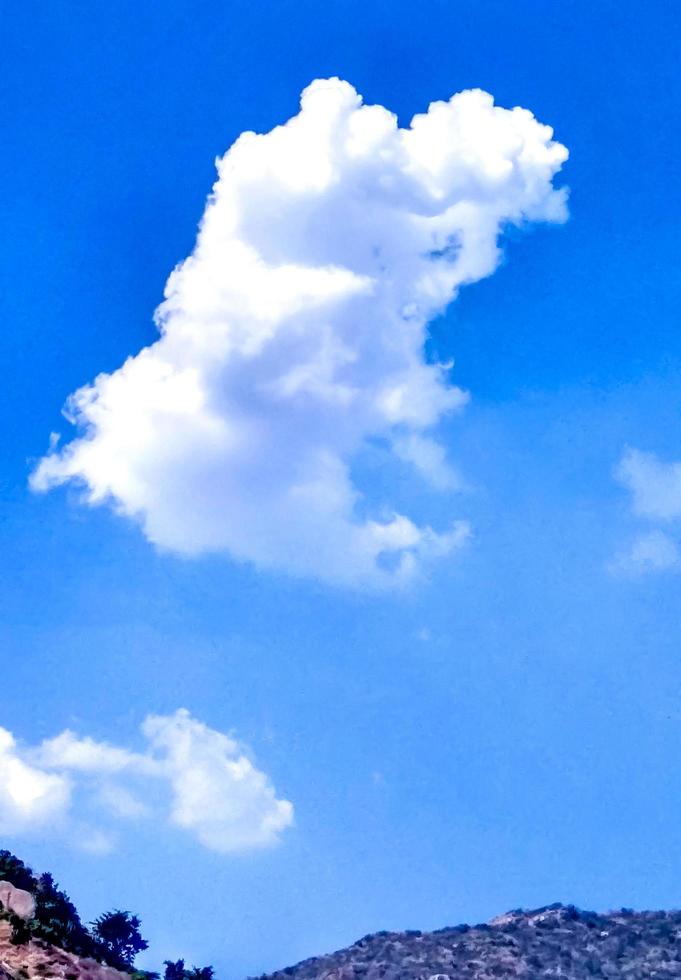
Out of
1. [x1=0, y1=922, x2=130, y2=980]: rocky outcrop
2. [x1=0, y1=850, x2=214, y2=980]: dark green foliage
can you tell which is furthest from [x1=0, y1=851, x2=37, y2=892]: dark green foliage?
[x1=0, y1=922, x2=130, y2=980]: rocky outcrop

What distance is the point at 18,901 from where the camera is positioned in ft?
178

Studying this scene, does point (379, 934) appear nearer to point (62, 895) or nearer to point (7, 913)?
point (62, 895)

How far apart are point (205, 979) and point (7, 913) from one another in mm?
21366

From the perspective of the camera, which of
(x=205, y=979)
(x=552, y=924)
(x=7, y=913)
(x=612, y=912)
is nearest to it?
(x=7, y=913)

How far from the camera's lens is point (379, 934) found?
100 meters

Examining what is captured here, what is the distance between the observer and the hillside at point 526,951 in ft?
269

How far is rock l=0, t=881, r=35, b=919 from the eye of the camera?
175 feet

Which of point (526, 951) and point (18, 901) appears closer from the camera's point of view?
point (18, 901)

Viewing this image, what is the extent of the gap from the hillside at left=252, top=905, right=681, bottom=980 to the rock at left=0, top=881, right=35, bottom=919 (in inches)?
1668

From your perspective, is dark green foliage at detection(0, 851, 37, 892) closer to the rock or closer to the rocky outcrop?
the rock

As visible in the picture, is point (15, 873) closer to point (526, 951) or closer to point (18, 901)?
point (18, 901)

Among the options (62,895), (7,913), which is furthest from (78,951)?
(62,895)

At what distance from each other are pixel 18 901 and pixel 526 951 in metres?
53.9

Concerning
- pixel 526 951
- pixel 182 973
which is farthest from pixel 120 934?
pixel 526 951
